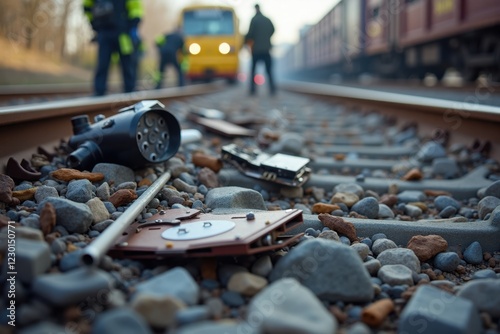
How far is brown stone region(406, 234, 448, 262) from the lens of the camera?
2.22m

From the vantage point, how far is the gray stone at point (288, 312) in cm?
131

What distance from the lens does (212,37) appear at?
1727 cm

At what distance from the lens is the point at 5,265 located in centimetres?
151

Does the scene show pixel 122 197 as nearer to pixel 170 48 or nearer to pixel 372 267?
pixel 372 267

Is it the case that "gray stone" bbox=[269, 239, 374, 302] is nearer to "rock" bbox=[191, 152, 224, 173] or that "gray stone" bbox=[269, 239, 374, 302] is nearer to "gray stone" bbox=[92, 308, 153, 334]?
"gray stone" bbox=[92, 308, 153, 334]

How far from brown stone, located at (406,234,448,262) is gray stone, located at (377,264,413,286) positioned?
0.72ft

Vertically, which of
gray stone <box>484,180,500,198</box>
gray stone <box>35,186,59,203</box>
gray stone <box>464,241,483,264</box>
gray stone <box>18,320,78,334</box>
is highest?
gray stone <box>35,186,59,203</box>

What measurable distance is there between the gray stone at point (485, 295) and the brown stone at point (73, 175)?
1811mm

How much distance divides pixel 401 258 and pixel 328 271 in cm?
50

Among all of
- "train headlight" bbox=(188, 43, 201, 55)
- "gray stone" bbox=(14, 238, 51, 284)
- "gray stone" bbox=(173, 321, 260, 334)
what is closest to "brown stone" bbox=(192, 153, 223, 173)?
"gray stone" bbox=(14, 238, 51, 284)

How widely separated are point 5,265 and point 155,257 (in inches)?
19.1

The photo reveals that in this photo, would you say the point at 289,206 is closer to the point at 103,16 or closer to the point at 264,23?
the point at 103,16

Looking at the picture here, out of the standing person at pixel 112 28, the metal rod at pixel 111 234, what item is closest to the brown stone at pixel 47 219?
the metal rod at pixel 111 234

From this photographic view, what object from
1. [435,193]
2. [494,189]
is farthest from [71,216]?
[494,189]
